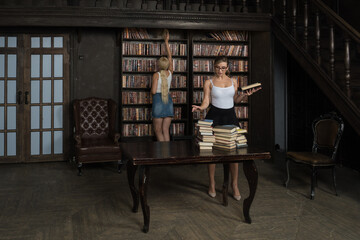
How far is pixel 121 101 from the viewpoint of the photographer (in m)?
6.39

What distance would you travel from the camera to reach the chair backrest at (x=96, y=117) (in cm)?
622

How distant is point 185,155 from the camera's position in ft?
10.3

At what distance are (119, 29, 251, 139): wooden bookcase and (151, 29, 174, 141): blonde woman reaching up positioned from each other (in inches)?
16.8

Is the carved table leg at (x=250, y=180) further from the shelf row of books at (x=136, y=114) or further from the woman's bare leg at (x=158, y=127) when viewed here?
the shelf row of books at (x=136, y=114)

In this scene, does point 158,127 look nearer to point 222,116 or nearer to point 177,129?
point 177,129

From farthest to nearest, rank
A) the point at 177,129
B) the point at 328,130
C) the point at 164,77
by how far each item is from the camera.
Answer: the point at 177,129 → the point at 164,77 → the point at 328,130

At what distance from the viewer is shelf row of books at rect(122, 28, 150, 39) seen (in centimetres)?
643

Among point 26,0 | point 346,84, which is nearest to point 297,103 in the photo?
point 346,84

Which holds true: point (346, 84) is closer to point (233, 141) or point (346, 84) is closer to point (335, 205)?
point (335, 205)

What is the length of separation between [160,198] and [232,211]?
0.94 metres

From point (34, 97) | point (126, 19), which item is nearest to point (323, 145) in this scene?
point (126, 19)

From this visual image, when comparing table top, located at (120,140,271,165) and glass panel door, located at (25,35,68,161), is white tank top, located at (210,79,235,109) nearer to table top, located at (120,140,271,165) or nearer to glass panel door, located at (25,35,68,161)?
table top, located at (120,140,271,165)

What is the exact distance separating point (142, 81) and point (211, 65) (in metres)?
1.41

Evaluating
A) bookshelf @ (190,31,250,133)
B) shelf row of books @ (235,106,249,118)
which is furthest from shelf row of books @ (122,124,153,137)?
shelf row of books @ (235,106,249,118)
